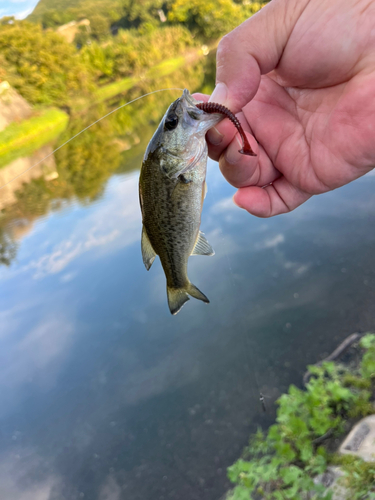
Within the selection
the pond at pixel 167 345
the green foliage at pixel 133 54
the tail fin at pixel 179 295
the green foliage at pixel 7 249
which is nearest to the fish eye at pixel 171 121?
the tail fin at pixel 179 295

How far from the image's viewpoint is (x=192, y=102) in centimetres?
173

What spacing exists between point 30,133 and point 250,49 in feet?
101

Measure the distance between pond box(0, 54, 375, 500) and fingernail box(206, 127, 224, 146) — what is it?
3424mm

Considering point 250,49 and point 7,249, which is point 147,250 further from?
point 7,249

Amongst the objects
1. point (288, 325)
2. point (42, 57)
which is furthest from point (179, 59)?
point (288, 325)

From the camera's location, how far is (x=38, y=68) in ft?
119

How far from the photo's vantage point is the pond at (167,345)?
4.00 metres

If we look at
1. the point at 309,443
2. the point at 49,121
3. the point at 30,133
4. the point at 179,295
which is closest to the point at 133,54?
the point at 49,121

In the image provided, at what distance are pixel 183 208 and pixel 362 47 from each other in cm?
138

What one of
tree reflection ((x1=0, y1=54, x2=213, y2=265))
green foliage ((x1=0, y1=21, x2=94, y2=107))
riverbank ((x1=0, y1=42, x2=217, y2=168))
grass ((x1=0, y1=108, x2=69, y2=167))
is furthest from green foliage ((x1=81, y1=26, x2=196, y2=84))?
tree reflection ((x1=0, y1=54, x2=213, y2=265))

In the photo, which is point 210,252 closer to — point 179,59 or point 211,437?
point 211,437

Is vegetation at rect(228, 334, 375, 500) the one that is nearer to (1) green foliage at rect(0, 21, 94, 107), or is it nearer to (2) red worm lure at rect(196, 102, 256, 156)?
(2) red worm lure at rect(196, 102, 256, 156)

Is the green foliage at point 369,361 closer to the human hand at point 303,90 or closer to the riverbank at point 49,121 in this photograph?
the human hand at point 303,90

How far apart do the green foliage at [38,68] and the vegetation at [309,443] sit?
126 ft
